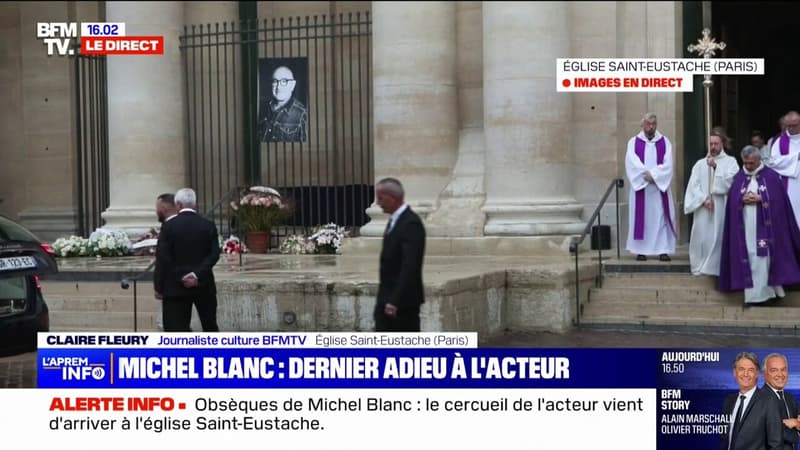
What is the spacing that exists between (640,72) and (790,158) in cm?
174

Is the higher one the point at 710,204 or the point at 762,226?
the point at 710,204

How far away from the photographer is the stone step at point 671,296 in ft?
44.6

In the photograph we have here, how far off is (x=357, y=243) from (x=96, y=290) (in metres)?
3.64

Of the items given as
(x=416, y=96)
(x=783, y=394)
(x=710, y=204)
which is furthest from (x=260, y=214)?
(x=783, y=394)

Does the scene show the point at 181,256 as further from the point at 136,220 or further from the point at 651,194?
the point at 136,220

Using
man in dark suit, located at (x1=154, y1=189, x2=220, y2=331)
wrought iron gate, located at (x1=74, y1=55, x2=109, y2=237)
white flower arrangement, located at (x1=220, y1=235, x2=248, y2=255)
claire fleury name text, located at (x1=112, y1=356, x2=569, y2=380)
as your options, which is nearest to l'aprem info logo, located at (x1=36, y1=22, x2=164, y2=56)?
wrought iron gate, located at (x1=74, y1=55, x2=109, y2=237)

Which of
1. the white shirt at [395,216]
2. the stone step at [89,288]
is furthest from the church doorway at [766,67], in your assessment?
the white shirt at [395,216]

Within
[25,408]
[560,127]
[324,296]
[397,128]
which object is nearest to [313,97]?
[397,128]

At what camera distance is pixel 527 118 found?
650 inches

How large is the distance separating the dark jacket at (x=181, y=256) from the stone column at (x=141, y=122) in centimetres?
847

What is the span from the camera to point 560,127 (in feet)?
54.7

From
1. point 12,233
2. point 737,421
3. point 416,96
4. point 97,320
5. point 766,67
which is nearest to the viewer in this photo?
point 737,421

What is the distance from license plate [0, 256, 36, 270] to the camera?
436 inches

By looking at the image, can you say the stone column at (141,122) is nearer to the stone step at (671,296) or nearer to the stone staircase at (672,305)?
the stone staircase at (672,305)
